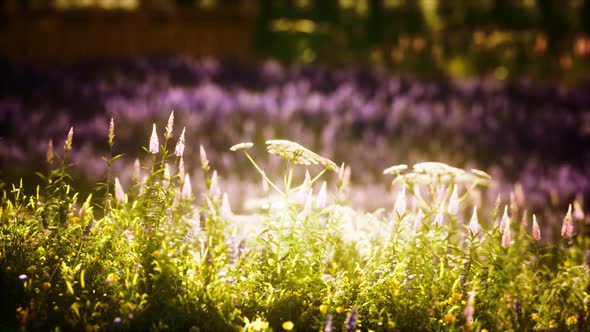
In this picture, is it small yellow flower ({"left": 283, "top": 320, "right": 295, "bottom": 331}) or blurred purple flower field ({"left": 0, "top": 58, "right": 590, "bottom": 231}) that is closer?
small yellow flower ({"left": 283, "top": 320, "right": 295, "bottom": 331})

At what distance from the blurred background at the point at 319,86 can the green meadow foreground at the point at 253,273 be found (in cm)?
104

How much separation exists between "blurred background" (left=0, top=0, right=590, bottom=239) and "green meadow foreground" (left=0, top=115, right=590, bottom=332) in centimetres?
104

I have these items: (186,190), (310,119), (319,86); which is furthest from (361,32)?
(186,190)

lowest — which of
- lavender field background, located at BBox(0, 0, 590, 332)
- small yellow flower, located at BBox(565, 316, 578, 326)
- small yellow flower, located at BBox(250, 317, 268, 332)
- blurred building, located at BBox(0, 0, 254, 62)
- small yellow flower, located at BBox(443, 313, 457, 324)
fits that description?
small yellow flower, located at BBox(250, 317, 268, 332)

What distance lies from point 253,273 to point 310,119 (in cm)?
338

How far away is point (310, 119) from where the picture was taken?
20.4 ft

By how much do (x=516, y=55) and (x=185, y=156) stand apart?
22.6 feet

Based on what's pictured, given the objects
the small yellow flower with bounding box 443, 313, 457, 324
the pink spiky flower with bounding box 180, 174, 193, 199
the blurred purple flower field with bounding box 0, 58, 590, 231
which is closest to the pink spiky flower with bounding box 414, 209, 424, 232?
the small yellow flower with bounding box 443, 313, 457, 324

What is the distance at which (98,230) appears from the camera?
3082mm

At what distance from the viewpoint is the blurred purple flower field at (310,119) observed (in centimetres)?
500

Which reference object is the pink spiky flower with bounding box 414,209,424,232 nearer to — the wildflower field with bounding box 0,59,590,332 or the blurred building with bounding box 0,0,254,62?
the wildflower field with bounding box 0,59,590,332

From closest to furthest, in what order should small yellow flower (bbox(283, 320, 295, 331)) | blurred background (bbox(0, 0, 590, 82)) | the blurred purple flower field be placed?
small yellow flower (bbox(283, 320, 295, 331)), the blurred purple flower field, blurred background (bbox(0, 0, 590, 82))

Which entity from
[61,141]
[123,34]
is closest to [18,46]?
[123,34]

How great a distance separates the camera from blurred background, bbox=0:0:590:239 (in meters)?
5.16
